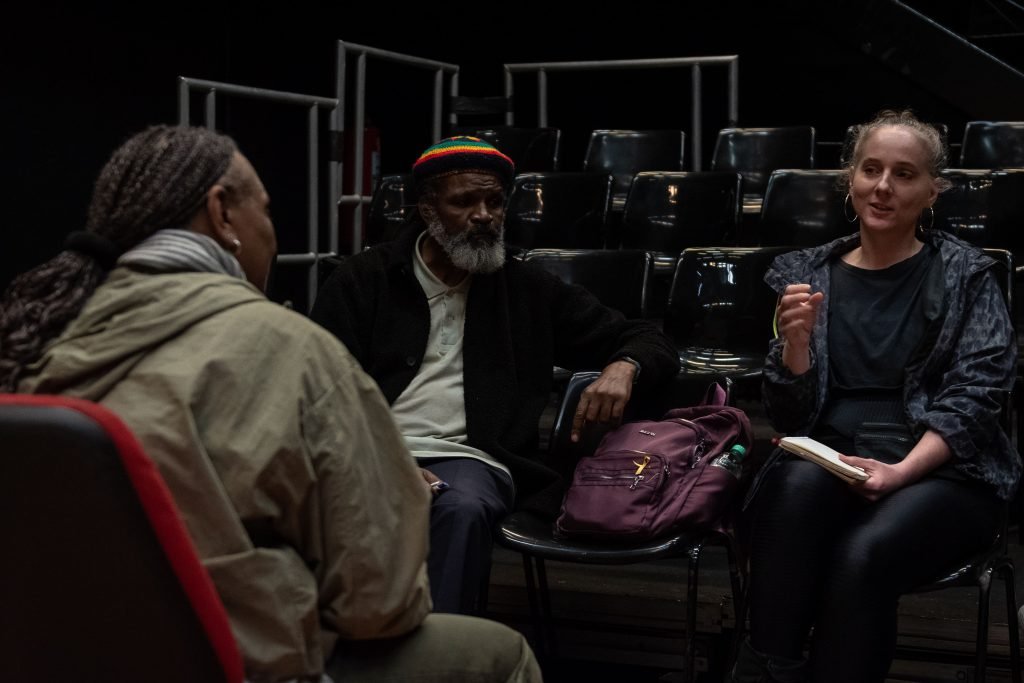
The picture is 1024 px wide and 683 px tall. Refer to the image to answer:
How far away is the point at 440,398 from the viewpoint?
8.66 feet

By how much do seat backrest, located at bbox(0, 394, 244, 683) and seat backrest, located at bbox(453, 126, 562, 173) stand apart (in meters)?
4.22

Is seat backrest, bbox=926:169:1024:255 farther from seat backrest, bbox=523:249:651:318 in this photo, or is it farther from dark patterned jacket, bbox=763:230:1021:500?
dark patterned jacket, bbox=763:230:1021:500

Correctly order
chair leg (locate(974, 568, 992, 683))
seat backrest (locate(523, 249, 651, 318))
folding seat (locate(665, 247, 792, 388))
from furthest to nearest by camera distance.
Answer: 1. seat backrest (locate(523, 249, 651, 318))
2. folding seat (locate(665, 247, 792, 388))
3. chair leg (locate(974, 568, 992, 683))

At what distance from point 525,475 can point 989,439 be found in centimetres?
93

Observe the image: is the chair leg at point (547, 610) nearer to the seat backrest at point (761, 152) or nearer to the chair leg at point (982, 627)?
the chair leg at point (982, 627)

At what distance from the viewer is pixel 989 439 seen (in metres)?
2.29

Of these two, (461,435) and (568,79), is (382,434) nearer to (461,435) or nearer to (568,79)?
(461,435)

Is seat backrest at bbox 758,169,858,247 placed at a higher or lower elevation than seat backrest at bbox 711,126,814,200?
lower

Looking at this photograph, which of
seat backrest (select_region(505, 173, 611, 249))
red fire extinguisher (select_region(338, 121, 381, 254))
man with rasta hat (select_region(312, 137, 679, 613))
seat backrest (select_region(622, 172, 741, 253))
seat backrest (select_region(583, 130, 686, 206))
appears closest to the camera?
man with rasta hat (select_region(312, 137, 679, 613))

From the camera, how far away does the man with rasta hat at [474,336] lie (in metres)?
2.59

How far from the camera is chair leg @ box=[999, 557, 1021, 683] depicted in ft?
7.83

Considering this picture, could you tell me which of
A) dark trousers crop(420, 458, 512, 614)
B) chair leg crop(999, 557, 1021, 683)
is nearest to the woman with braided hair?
dark trousers crop(420, 458, 512, 614)

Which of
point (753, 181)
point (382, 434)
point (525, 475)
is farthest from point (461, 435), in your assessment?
point (753, 181)

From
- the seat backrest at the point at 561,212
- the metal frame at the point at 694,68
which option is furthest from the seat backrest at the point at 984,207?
the metal frame at the point at 694,68
